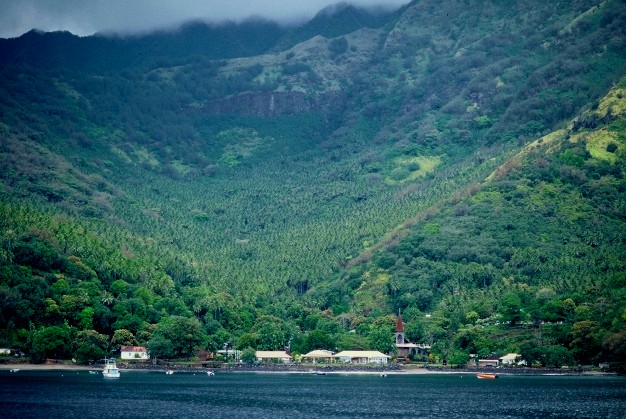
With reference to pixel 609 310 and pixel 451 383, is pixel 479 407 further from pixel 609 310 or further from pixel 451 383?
pixel 609 310

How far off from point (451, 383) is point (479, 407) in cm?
4261

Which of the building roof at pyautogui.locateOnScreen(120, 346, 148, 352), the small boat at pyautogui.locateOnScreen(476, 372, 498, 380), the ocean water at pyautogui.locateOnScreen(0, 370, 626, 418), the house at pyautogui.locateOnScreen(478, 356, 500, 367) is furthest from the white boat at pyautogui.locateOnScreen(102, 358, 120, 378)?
the house at pyautogui.locateOnScreen(478, 356, 500, 367)

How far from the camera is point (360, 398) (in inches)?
5344

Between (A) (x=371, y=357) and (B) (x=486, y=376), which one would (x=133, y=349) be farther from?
(B) (x=486, y=376)

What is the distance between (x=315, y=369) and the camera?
192375 mm

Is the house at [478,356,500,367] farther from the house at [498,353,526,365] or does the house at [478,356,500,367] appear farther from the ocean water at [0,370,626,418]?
the ocean water at [0,370,626,418]

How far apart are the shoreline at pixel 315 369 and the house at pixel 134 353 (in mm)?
4128

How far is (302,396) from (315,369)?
178 feet

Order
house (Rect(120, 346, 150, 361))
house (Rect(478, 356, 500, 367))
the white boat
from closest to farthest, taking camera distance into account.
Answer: the white boat → house (Rect(478, 356, 500, 367)) → house (Rect(120, 346, 150, 361))

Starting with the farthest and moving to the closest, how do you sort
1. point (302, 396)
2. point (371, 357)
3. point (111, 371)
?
1. point (371, 357)
2. point (111, 371)
3. point (302, 396)

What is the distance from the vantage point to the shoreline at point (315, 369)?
6845 inches

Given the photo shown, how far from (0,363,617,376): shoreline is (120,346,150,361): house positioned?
4128mm

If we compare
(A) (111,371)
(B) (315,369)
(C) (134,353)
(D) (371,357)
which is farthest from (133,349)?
(D) (371,357)

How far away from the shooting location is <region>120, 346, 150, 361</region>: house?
191 meters
